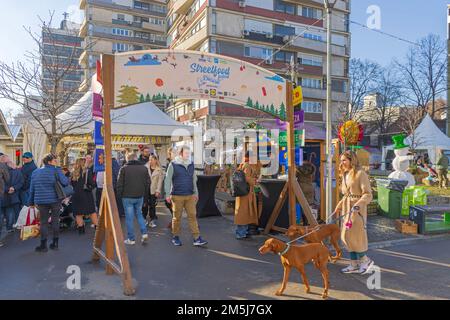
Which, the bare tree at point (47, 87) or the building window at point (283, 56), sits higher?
the building window at point (283, 56)

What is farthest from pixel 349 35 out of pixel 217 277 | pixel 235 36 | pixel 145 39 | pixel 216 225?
pixel 217 277

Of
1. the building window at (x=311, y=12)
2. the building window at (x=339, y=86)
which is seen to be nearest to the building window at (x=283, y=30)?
the building window at (x=311, y=12)

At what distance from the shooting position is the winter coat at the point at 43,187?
20.5 feet

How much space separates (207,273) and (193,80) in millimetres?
3036

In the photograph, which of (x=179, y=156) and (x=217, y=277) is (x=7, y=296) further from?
(x=179, y=156)

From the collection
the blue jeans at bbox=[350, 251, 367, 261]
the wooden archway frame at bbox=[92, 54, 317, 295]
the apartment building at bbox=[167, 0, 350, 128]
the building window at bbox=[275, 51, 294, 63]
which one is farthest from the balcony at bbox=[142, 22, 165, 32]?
the blue jeans at bbox=[350, 251, 367, 261]

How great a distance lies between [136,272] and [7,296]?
5.22ft

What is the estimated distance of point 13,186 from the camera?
7609mm

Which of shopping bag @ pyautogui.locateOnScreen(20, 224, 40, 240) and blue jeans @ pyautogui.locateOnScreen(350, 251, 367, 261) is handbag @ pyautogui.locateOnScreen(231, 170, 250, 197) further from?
shopping bag @ pyautogui.locateOnScreen(20, 224, 40, 240)

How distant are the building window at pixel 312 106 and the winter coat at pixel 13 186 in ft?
Result: 125

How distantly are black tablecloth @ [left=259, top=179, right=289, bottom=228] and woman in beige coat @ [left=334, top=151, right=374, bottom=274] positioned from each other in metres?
2.26

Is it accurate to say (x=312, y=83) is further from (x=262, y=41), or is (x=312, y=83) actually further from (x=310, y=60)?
(x=262, y=41)

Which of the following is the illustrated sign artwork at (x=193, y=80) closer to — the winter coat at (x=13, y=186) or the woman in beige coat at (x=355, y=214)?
the woman in beige coat at (x=355, y=214)

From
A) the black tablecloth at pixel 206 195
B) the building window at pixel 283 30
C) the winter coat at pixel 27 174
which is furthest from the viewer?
the building window at pixel 283 30
